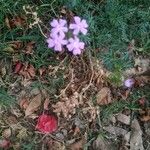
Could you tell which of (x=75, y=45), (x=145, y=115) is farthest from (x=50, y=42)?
(x=145, y=115)

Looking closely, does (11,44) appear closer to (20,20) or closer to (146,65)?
(20,20)

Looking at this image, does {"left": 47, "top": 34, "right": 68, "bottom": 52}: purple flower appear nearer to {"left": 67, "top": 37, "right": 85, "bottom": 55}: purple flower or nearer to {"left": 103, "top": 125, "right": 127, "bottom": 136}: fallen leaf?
{"left": 67, "top": 37, "right": 85, "bottom": 55}: purple flower

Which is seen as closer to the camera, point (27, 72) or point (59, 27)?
point (59, 27)

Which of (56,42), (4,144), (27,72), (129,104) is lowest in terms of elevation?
(4,144)

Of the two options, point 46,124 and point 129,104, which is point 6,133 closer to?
point 46,124

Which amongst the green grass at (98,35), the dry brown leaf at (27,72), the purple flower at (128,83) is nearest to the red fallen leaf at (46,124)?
the green grass at (98,35)

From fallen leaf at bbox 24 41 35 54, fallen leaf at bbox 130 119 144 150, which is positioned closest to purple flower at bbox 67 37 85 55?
fallen leaf at bbox 24 41 35 54

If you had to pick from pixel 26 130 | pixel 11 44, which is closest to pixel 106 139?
pixel 26 130
